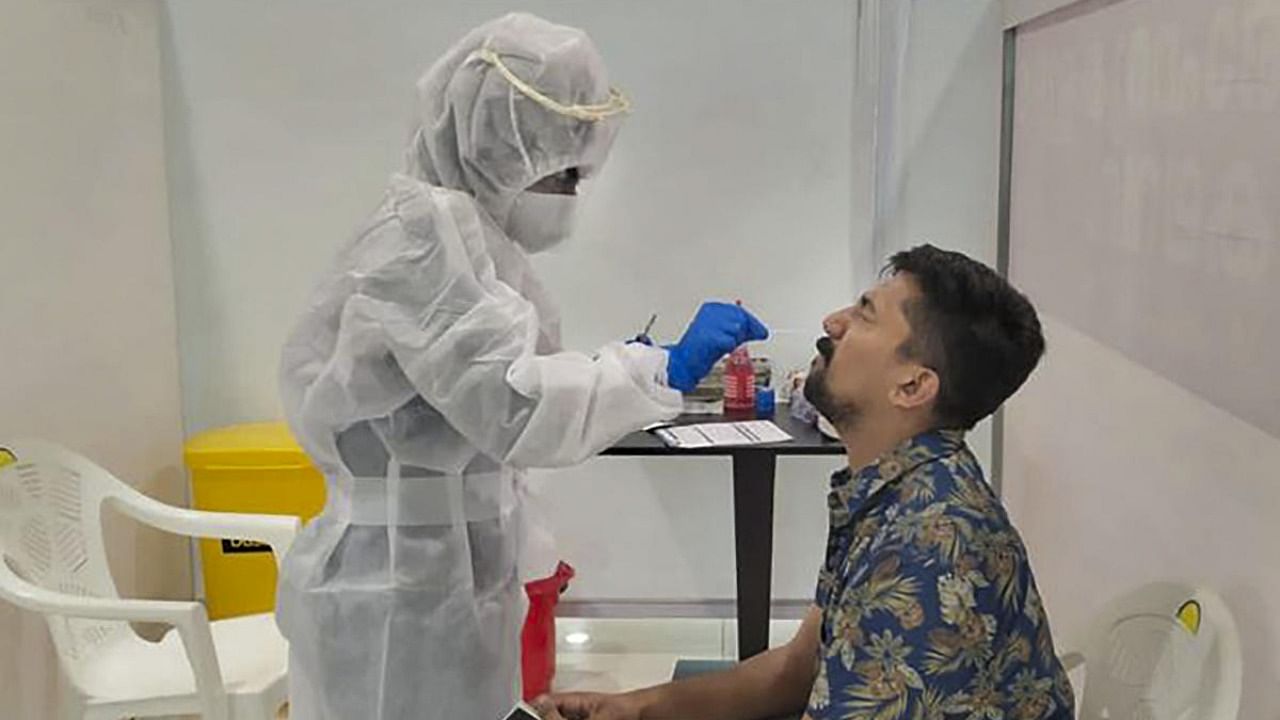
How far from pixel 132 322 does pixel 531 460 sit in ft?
6.18

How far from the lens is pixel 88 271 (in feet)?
9.71

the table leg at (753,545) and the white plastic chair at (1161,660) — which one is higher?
the white plastic chair at (1161,660)

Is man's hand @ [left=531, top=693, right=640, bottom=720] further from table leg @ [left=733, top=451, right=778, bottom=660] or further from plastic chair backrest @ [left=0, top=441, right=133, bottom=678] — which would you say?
table leg @ [left=733, top=451, right=778, bottom=660]

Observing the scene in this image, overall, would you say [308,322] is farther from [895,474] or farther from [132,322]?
[132,322]

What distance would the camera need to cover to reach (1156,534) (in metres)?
2.04

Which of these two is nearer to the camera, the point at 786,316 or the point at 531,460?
the point at 531,460

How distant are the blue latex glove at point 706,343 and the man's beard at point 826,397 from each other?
1.63 feet

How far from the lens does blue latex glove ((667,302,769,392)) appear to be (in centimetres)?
216

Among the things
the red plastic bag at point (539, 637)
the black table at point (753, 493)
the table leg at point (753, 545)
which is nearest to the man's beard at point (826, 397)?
the black table at point (753, 493)

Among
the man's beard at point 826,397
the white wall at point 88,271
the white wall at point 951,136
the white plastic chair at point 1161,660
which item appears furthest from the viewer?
the white wall at point 951,136

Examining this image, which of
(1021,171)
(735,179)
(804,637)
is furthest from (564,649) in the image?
(804,637)

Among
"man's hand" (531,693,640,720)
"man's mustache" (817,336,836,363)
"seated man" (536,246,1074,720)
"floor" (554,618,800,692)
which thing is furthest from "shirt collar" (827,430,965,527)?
"floor" (554,618,800,692)

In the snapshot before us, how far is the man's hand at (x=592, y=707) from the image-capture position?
163 cm

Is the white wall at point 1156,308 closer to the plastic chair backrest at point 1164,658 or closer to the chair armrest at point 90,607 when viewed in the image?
the plastic chair backrest at point 1164,658
